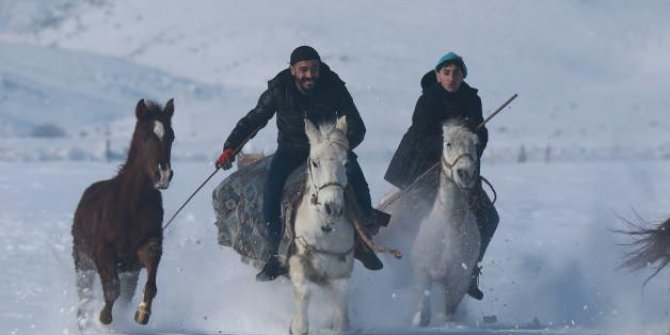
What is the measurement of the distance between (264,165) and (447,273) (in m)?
1.63

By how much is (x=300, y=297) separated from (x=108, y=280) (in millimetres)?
1292

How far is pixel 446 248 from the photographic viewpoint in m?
11.6

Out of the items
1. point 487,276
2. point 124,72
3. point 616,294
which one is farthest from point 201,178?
point 124,72

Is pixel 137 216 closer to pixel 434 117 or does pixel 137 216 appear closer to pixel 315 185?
pixel 315 185

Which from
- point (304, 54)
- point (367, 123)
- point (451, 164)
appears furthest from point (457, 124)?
point (367, 123)

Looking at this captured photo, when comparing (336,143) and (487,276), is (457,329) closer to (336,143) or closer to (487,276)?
(336,143)

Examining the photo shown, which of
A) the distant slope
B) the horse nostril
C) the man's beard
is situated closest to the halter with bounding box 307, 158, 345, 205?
the man's beard

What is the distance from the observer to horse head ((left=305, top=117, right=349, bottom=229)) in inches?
389

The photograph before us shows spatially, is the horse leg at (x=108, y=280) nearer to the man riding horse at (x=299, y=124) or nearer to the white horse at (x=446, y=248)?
the man riding horse at (x=299, y=124)

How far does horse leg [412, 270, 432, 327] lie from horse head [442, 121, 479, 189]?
2.70 feet

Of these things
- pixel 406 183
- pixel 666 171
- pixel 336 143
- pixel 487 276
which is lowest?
pixel 666 171

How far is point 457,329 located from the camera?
37.1 feet

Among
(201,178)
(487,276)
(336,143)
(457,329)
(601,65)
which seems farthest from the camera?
(601,65)

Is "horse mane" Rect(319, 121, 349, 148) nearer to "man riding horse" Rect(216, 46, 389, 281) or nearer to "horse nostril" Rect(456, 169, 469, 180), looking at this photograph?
"man riding horse" Rect(216, 46, 389, 281)
